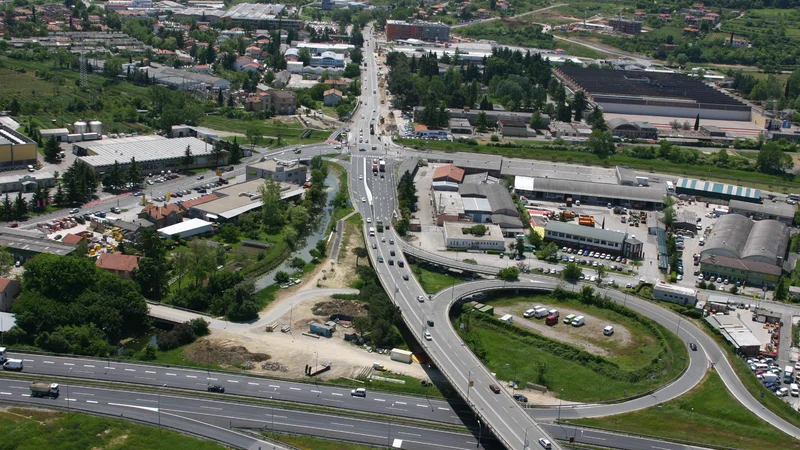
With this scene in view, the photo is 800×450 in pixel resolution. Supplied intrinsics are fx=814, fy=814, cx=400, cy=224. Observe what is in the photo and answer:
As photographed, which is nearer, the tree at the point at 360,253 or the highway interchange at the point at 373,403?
the highway interchange at the point at 373,403

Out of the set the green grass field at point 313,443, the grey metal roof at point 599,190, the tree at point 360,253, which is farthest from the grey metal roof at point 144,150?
the green grass field at point 313,443

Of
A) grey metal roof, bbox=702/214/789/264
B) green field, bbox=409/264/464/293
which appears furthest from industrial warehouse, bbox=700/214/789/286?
green field, bbox=409/264/464/293

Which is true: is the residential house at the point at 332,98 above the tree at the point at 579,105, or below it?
below

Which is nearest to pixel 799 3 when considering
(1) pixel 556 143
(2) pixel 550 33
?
(2) pixel 550 33

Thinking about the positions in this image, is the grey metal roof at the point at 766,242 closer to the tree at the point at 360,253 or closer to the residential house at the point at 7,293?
the tree at the point at 360,253

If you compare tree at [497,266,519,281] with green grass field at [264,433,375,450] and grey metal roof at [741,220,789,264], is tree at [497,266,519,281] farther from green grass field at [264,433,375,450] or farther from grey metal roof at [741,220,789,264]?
green grass field at [264,433,375,450]

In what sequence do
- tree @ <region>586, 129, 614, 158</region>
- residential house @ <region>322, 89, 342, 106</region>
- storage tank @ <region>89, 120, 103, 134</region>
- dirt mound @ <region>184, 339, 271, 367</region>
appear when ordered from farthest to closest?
residential house @ <region>322, 89, 342, 106</region>
tree @ <region>586, 129, 614, 158</region>
storage tank @ <region>89, 120, 103, 134</region>
dirt mound @ <region>184, 339, 271, 367</region>

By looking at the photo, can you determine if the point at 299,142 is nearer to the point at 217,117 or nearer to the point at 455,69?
the point at 217,117

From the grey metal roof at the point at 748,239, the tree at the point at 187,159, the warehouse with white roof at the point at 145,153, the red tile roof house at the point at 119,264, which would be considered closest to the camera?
the red tile roof house at the point at 119,264

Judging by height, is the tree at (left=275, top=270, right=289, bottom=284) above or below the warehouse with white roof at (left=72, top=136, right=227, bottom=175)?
below
